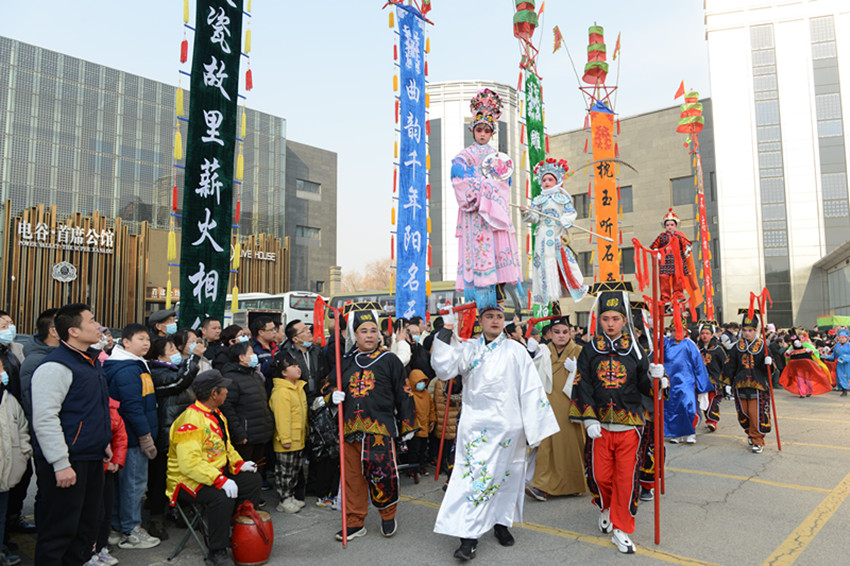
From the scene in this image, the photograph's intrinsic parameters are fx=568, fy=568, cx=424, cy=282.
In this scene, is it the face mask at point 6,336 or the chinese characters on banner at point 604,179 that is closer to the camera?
the face mask at point 6,336

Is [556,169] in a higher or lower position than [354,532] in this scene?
higher

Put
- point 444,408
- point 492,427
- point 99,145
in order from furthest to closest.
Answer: point 99,145 < point 444,408 < point 492,427

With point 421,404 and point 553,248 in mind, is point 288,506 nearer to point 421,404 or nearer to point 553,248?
point 421,404

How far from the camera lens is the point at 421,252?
10.5 meters

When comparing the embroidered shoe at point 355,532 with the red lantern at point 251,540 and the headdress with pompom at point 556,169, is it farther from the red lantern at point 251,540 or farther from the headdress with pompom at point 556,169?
the headdress with pompom at point 556,169

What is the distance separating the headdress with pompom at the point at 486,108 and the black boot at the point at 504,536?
3.81 meters

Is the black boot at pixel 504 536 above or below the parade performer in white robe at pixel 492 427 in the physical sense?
below

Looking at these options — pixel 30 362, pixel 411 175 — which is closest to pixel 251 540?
pixel 30 362

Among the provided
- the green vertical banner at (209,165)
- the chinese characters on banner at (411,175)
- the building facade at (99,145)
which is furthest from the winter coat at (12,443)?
the building facade at (99,145)

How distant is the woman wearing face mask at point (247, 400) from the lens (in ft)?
16.3

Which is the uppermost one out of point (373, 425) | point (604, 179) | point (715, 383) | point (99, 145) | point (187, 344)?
point (99, 145)

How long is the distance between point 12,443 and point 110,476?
0.65m

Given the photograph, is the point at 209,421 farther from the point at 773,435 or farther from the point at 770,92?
Result: the point at 770,92

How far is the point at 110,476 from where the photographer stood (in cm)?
407
